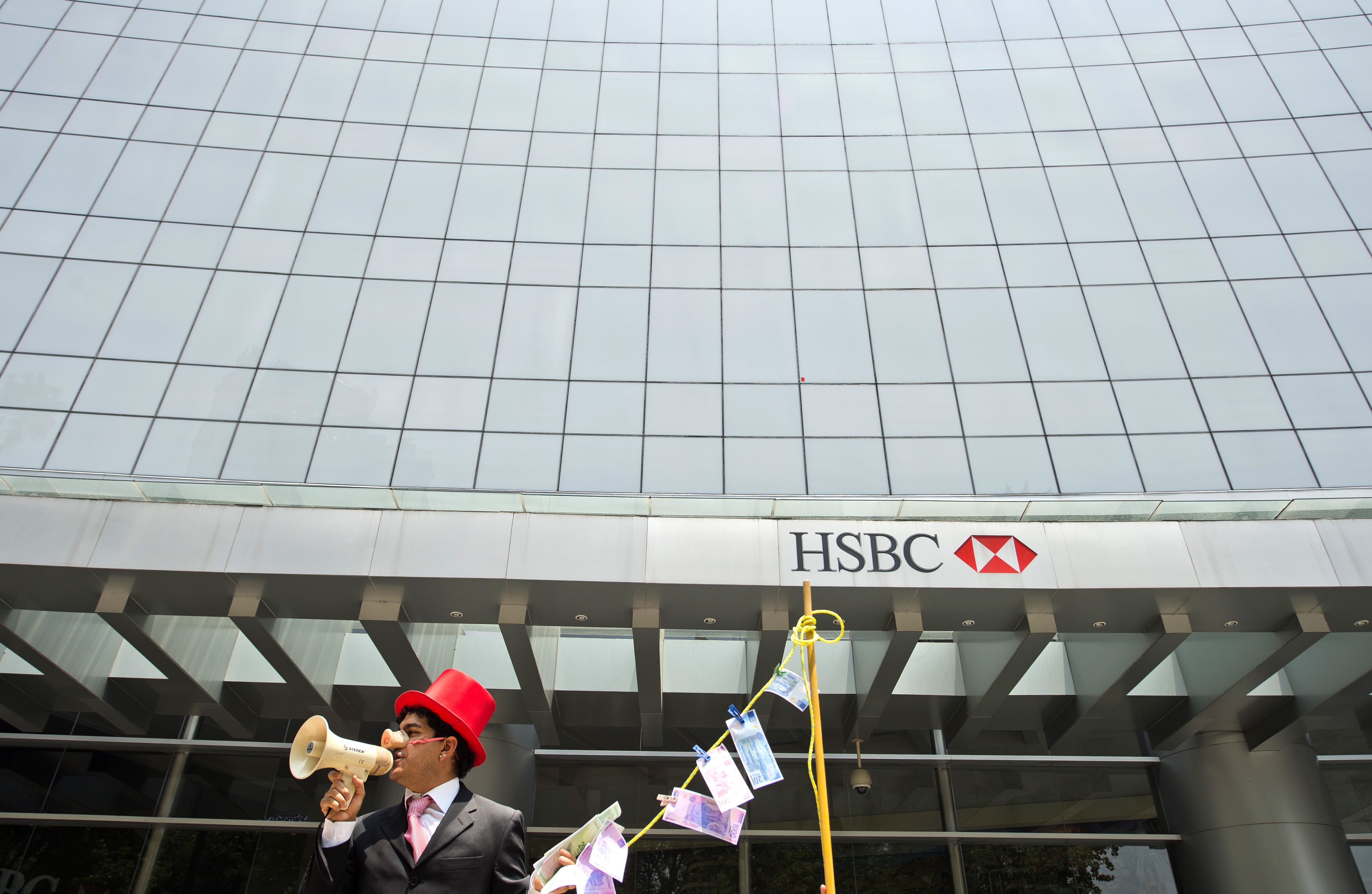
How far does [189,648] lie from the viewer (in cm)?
1197

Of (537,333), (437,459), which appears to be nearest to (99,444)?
(437,459)


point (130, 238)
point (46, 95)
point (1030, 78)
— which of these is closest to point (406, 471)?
point (130, 238)

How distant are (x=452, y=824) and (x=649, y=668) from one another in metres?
7.63

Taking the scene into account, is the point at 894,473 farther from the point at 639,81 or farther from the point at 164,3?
the point at 164,3

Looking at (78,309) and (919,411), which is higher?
(78,309)

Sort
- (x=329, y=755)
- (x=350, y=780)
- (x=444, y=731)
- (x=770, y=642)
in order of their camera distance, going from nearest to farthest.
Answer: (x=329, y=755) < (x=350, y=780) < (x=444, y=731) < (x=770, y=642)

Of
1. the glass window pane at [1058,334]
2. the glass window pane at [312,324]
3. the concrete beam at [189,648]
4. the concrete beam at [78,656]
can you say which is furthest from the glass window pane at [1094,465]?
the concrete beam at [78,656]

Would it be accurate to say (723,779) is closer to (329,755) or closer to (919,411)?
(329,755)

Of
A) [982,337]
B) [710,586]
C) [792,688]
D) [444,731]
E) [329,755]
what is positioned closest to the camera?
[329,755]

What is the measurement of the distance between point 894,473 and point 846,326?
3024 millimetres

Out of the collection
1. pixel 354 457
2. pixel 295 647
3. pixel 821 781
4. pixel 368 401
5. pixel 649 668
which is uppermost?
pixel 368 401

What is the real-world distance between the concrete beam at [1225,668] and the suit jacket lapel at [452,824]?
1048 cm

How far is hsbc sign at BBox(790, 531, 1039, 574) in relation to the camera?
10.2m

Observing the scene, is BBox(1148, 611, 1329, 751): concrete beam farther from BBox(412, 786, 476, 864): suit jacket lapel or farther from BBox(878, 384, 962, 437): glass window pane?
BBox(412, 786, 476, 864): suit jacket lapel
